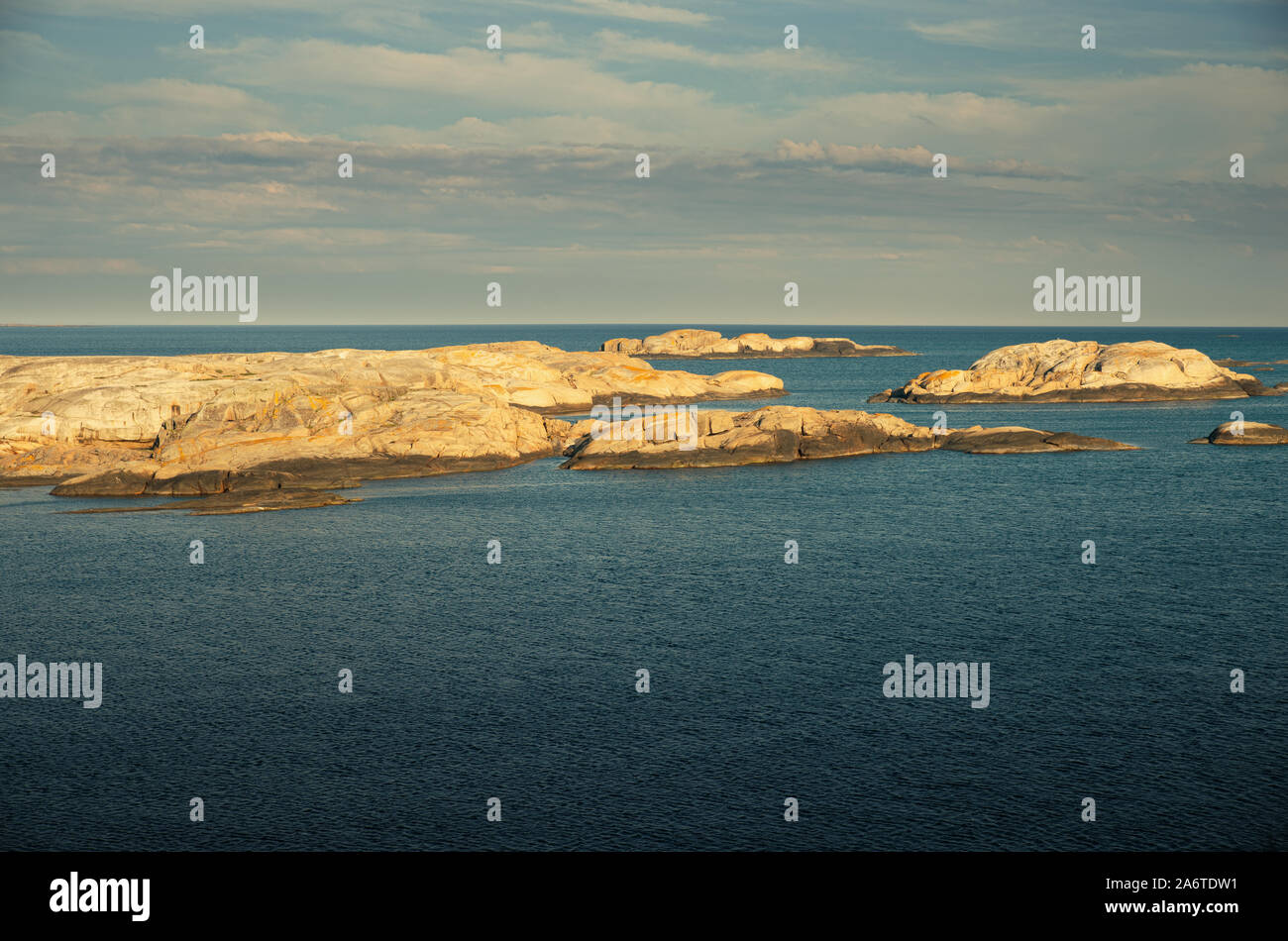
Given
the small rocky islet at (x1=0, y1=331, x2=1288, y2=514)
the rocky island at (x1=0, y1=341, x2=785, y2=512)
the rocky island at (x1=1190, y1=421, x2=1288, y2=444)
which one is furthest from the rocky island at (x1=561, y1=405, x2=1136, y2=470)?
the rocky island at (x1=1190, y1=421, x2=1288, y2=444)

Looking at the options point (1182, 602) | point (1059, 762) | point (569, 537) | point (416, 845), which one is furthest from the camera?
point (569, 537)

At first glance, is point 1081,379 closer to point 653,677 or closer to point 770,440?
point 770,440

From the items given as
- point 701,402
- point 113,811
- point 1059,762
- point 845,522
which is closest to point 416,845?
point 113,811

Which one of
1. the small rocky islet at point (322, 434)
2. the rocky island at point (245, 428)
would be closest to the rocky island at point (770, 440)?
the small rocky islet at point (322, 434)

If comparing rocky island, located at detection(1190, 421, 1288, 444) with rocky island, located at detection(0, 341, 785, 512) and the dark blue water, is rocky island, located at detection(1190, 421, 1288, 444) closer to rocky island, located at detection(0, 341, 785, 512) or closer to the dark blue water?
the dark blue water
